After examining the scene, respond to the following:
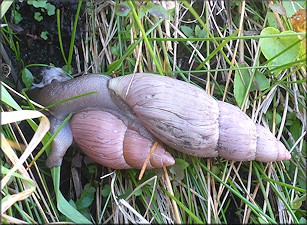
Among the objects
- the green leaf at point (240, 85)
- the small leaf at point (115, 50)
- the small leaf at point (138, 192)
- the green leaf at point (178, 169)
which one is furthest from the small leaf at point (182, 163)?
the small leaf at point (115, 50)

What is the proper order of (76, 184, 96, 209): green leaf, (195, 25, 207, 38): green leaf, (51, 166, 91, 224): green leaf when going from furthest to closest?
(195, 25, 207, 38): green leaf < (76, 184, 96, 209): green leaf < (51, 166, 91, 224): green leaf

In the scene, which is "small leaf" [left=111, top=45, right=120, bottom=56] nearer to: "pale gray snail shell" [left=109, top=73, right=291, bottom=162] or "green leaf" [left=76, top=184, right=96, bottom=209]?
"pale gray snail shell" [left=109, top=73, right=291, bottom=162]

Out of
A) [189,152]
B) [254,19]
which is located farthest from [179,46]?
[189,152]

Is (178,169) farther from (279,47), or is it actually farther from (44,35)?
(44,35)

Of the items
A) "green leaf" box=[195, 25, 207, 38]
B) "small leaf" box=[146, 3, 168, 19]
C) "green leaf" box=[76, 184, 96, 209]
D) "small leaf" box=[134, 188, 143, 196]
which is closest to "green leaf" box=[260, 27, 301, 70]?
"green leaf" box=[195, 25, 207, 38]

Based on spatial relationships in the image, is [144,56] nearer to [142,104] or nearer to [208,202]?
[142,104]

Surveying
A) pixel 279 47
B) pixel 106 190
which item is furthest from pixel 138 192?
pixel 279 47

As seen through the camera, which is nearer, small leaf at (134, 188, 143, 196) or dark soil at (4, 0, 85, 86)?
small leaf at (134, 188, 143, 196)

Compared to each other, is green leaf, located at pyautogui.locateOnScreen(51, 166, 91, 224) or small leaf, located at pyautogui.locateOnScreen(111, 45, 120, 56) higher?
small leaf, located at pyautogui.locateOnScreen(111, 45, 120, 56)

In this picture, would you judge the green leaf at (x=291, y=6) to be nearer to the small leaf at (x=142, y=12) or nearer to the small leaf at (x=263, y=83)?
the small leaf at (x=263, y=83)
